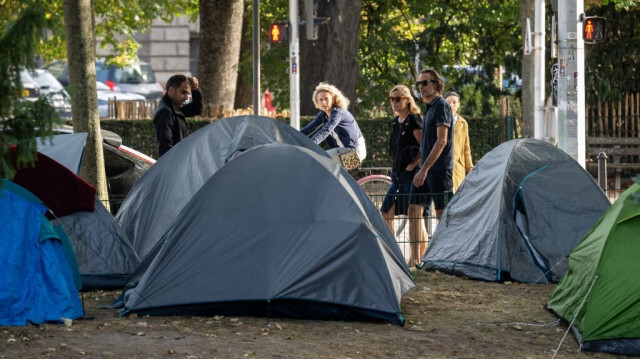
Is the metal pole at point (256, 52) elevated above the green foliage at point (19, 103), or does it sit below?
above

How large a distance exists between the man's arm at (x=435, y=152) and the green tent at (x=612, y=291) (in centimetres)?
250

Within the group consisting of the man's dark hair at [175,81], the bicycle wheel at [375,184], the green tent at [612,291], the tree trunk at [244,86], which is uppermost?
the tree trunk at [244,86]

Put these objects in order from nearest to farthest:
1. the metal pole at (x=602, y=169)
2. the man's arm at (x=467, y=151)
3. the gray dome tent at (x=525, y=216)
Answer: the gray dome tent at (x=525, y=216) → the man's arm at (x=467, y=151) → the metal pole at (x=602, y=169)

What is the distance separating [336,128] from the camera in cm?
1207

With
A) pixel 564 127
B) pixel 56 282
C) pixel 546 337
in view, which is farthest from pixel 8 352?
pixel 564 127

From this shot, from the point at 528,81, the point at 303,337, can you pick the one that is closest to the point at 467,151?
the point at 303,337

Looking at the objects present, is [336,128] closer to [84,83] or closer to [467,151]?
[467,151]

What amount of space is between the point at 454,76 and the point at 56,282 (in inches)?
732

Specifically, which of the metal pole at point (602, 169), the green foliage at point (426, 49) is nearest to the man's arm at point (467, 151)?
the metal pole at point (602, 169)

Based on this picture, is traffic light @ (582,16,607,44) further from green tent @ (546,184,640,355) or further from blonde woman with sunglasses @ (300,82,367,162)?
green tent @ (546,184,640,355)

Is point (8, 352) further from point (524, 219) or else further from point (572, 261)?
point (524, 219)

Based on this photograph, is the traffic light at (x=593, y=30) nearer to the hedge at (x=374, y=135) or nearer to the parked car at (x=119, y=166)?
the parked car at (x=119, y=166)

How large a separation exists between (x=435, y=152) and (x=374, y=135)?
1099cm

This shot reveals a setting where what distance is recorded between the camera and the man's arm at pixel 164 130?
10852 mm
